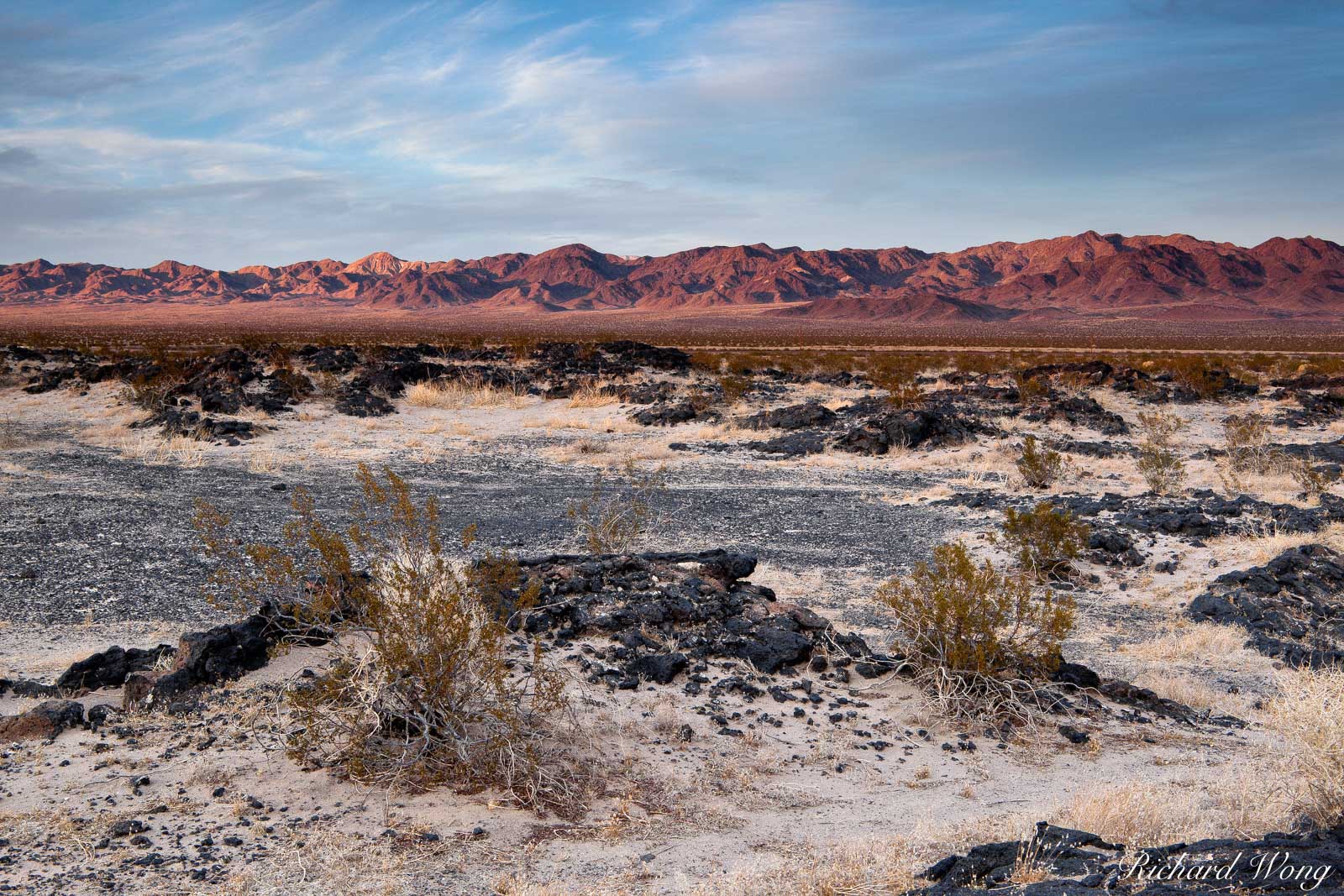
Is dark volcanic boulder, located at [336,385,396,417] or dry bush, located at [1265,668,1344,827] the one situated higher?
dark volcanic boulder, located at [336,385,396,417]

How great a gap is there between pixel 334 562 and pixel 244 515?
818 cm

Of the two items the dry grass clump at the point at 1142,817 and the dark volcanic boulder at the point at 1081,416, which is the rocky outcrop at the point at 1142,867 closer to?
the dry grass clump at the point at 1142,817

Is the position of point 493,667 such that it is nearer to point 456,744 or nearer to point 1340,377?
point 456,744

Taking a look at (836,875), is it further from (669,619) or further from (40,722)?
(40,722)

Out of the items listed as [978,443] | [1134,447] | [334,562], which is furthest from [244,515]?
[1134,447]

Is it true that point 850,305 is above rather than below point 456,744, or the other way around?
above

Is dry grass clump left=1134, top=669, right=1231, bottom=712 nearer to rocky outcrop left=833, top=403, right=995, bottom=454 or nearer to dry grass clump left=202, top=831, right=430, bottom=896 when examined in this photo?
dry grass clump left=202, top=831, right=430, bottom=896

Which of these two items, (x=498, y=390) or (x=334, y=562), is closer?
(x=334, y=562)

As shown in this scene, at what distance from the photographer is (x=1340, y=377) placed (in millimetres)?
30219

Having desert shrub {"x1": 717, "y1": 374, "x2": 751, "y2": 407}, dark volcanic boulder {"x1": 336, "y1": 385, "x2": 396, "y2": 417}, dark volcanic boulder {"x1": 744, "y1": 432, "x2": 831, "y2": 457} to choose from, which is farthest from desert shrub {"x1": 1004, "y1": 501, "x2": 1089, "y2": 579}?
dark volcanic boulder {"x1": 336, "y1": 385, "x2": 396, "y2": 417}

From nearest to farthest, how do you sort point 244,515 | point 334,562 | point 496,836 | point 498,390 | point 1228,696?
point 496,836 < point 334,562 < point 1228,696 < point 244,515 < point 498,390

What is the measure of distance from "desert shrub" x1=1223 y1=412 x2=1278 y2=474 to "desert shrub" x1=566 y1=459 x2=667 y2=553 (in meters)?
10.6

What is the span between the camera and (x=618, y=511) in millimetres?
12609

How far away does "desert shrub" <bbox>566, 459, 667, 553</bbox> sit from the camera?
10.6 metres
